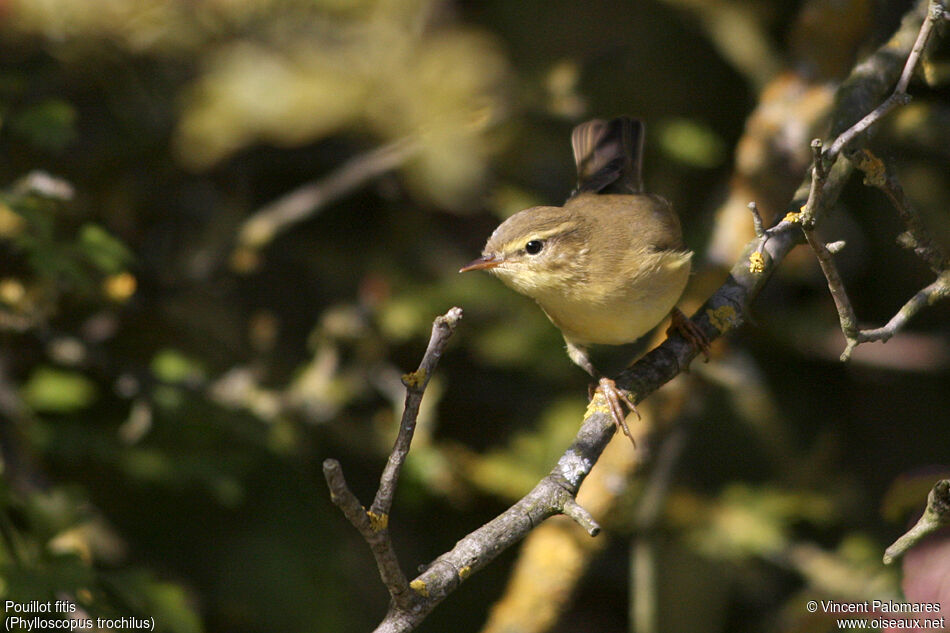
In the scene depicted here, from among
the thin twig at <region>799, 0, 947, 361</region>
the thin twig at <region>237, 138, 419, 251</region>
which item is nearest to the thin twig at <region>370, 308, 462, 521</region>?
the thin twig at <region>799, 0, 947, 361</region>

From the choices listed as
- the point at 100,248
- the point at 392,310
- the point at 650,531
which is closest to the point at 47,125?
the point at 100,248

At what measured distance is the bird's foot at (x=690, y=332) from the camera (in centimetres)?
252

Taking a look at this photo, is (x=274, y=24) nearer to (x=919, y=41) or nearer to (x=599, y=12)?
(x=599, y=12)

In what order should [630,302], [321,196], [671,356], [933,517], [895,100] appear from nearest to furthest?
[933,517] → [895,100] → [671,356] → [630,302] → [321,196]

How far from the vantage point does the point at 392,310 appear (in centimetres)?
372

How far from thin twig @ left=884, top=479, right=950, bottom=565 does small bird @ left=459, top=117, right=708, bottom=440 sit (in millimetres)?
853

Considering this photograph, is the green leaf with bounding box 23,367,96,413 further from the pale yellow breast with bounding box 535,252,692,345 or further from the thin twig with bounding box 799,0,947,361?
the thin twig with bounding box 799,0,947,361

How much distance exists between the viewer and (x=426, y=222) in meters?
4.15

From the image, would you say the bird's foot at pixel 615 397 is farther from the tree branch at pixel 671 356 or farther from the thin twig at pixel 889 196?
the thin twig at pixel 889 196

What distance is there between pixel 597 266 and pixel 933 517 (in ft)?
4.30

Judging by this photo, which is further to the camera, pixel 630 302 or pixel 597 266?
pixel 597 266

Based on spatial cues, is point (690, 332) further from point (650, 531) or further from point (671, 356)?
point (650, 531)

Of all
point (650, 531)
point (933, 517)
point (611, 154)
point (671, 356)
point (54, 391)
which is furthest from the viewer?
point (650, 531)

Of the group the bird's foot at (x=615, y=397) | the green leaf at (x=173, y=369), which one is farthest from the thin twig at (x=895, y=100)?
the green leaf at (x=173, y=369)
